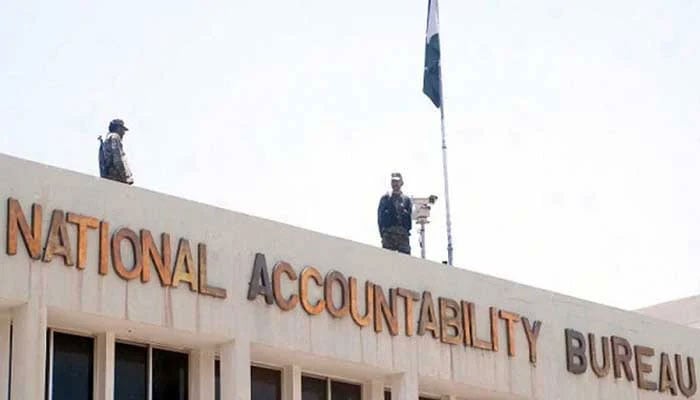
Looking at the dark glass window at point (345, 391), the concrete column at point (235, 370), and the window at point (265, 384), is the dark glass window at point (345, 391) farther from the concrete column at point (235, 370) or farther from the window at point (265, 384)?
the concrete column at point (235, 370)

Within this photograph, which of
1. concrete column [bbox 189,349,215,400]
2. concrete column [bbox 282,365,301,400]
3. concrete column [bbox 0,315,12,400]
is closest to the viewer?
concrete column [bbox 0,315,12,400]

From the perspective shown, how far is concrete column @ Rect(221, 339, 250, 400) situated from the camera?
20859 millimetres

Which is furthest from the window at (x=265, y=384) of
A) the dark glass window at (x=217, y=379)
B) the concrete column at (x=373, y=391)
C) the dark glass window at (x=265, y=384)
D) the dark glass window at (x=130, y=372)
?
the dark glass window at (x=130, y=372)

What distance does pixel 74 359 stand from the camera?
20125 mm

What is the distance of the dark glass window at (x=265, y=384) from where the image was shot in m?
22.0

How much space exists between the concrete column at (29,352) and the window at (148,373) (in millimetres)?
1591

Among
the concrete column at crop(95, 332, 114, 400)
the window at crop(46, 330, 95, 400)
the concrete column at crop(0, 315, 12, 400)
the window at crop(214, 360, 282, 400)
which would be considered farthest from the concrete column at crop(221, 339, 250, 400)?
the concrete column at crop(0, 315, 12, 400)

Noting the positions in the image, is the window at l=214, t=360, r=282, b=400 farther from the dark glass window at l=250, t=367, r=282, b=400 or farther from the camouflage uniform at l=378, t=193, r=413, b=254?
the camouflage uniform at l=378, t=193, r=413, b=254

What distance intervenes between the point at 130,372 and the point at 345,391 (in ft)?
12.3

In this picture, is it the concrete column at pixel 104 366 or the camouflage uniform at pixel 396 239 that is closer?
the concrete column at pixel 104 366

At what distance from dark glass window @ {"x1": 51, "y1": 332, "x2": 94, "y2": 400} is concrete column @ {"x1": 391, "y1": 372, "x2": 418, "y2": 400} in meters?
4.77

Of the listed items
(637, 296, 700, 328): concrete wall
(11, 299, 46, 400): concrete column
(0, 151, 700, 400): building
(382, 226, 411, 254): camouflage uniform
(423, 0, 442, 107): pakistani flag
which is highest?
(423, 0, 442, 107): pakistani flag

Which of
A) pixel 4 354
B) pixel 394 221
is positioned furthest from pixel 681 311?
pixel 4 354

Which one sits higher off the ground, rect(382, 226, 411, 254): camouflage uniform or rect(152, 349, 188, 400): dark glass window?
rect(382, 226, 411, 254): camouflage uniform
